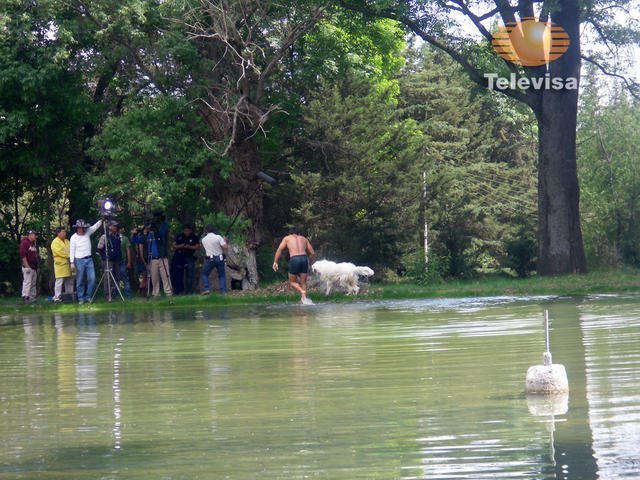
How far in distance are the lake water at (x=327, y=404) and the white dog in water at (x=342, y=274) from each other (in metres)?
9.12

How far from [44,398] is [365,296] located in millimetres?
16565

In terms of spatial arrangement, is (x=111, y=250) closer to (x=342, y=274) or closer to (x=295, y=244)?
(x=295, y=244)

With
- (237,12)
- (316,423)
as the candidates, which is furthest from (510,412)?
(237,12)

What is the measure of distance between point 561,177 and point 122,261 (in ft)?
37.4

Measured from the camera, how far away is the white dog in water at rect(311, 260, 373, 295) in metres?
28.8

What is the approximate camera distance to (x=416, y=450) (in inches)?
344

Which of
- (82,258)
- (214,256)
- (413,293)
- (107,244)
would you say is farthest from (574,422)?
(107,244)

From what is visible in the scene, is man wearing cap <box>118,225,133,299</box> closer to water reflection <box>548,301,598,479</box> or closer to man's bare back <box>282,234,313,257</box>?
man's bare back <box>282,234,313,257</box>

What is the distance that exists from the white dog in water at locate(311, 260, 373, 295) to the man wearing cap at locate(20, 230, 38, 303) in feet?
24.8

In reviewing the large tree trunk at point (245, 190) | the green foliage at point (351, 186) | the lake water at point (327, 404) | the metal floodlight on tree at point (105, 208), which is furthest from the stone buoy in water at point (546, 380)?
the green foliage at point (351, 186)

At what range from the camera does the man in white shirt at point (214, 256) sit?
30.4 meters

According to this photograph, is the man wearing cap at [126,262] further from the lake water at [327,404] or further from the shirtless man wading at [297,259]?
the lake water at [327,404]

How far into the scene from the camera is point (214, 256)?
30438 mm

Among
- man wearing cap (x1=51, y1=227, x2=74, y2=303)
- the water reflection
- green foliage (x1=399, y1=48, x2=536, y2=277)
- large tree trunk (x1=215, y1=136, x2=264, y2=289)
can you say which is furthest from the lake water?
green foliage (x1=399, y1=48, x2=536, y2=277)
